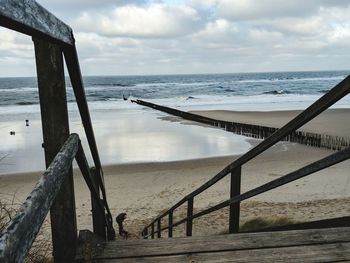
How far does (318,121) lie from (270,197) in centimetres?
1804

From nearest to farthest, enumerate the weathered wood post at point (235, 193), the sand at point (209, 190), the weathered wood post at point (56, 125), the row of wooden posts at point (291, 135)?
the weathered wood post at point (56, 125)
the weathered wood post at point (235, 193)
the sand at point (209, 190)
the row of wooden posts at point (291, 135)

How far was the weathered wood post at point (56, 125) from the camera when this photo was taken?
1.60 m

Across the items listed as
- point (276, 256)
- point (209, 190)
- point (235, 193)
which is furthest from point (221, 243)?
point (209, 190)

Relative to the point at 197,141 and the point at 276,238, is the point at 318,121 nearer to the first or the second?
the point at 197,141

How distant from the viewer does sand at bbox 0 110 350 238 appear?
9.09 meters

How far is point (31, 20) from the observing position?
0.99 meters

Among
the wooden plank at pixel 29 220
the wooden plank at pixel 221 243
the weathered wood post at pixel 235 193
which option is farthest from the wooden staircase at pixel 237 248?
the wooden plank at pixel 29 220

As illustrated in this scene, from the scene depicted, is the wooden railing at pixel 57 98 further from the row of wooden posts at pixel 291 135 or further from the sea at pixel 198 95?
the row of wooden posts at pixel 291 135

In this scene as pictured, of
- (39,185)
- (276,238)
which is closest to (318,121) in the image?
(276,238)

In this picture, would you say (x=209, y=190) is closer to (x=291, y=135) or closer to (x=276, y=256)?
(x=276, y=256)

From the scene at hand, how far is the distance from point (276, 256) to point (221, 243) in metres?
0.41

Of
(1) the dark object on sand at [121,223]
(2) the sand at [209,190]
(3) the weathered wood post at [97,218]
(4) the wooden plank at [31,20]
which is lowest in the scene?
(2) the sand at [209,190]

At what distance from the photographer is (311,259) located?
2.28 m

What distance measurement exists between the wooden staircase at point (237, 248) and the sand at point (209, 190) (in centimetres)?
477
